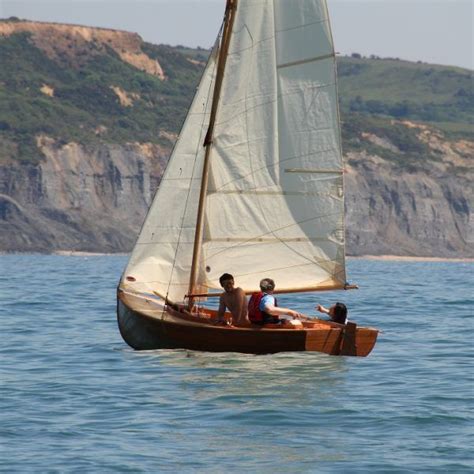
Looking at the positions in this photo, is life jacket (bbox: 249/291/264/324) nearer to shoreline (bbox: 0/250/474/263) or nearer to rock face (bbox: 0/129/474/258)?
shoreline (bbox: 0/250/474/263)

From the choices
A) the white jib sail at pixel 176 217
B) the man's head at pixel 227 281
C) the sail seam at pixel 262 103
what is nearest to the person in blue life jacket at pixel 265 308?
the man's head at pixel 227 281

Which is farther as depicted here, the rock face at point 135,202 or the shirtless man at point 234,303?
the rock face at point 135,202

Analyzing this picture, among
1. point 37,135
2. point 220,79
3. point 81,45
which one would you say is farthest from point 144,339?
point 81,45

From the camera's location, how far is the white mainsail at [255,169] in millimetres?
26375

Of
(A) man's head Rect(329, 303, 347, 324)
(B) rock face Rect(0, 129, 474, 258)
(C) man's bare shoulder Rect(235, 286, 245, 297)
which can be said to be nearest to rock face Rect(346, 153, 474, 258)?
(B) rock face Rect(0, 129, 474, 258)

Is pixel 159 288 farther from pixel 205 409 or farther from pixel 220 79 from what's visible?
pixel 205 409

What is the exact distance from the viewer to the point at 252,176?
1049 inches

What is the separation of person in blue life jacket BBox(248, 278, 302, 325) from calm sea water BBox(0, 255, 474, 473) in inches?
29.6

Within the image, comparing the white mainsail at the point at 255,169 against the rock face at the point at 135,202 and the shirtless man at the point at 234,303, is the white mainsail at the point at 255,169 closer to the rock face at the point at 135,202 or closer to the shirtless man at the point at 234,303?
the shirtless man at the point at 234,303

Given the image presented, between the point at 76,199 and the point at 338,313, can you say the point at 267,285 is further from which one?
the point at 76,199

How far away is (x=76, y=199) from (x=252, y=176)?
10226 cm

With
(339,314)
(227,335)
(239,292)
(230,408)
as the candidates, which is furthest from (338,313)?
(230,408)

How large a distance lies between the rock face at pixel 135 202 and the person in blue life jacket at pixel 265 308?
96763 millimetres

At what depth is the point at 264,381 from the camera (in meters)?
22.2
